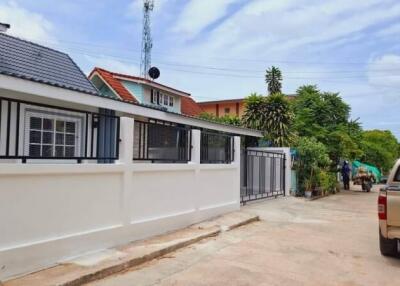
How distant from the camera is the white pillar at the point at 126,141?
7254mm

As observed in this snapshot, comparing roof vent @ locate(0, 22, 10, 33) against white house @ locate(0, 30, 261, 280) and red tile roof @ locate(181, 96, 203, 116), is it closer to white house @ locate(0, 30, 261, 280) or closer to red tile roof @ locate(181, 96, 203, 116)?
white house @ locate(0, 30, 261, 280)

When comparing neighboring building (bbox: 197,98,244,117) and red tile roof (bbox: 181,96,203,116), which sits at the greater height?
neighboring building (bbox: 197,98,244,117)

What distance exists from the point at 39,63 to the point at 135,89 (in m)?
12.4

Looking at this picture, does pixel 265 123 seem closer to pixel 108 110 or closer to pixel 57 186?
pixel 108 110

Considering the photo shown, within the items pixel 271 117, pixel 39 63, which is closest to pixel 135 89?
pixel 271 117

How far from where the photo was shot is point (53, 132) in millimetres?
8203

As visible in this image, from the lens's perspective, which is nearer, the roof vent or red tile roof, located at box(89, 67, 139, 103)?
the roof vent

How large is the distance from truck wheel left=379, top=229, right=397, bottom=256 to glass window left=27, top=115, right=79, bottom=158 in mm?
5582

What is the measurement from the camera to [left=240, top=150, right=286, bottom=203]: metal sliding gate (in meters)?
15.2

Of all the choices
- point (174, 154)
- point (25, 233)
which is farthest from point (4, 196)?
point (174, 154)

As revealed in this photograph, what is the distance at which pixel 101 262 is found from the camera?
607cm

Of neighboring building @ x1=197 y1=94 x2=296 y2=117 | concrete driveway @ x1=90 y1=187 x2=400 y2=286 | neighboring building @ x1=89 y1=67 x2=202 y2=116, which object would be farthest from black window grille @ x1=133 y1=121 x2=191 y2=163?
neighboring building @ x1=197 y1=94 x2=296 y2=117

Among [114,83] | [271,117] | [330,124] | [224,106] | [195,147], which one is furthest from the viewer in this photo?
[224,106]

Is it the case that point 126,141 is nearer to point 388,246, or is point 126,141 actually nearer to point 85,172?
point 85,172
